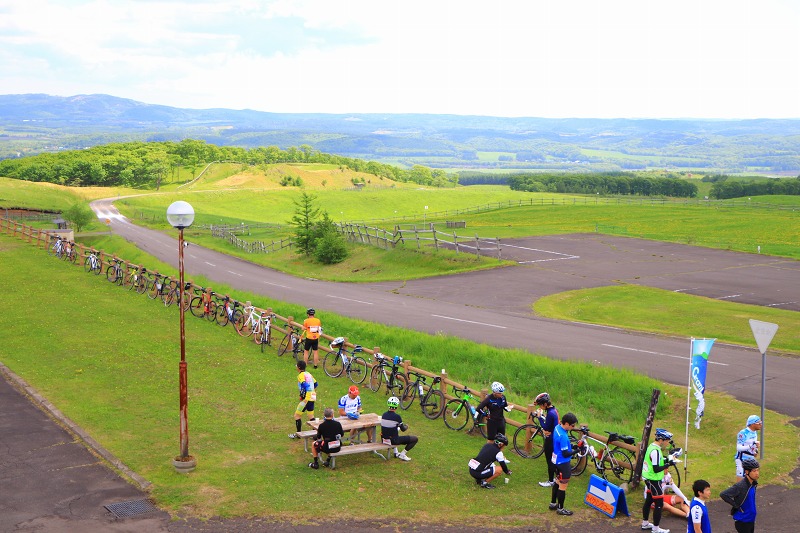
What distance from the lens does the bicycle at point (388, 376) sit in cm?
2111

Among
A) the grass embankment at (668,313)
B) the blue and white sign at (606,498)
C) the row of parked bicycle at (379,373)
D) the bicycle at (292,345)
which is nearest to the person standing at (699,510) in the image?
the blue and white sign at (606,498)

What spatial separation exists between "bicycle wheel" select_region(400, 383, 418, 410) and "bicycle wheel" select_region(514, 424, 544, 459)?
12.2 ft

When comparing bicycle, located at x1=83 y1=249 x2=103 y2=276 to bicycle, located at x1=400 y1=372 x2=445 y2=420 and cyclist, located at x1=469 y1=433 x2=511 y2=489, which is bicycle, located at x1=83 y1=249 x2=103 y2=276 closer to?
bicycle, located at x1=400 y1=372 x2=445 y2=420

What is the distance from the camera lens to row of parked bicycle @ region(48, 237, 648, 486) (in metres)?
16.0

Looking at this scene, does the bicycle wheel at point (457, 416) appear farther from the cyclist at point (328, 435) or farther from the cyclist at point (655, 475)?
the cyclist at point (655, 475)

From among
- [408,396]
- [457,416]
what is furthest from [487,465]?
Answer: [408,396]

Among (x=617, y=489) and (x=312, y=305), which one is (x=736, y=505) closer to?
(x=617, y=489)

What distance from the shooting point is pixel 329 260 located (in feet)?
180

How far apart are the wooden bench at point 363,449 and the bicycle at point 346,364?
19.7 ft

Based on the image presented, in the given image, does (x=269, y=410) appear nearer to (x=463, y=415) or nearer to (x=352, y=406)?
(x=352, y=406)

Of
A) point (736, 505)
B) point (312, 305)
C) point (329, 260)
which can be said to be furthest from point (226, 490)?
point (329, 260)

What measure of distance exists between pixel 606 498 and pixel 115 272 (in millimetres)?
30923

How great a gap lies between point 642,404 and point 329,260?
3549 centimetres

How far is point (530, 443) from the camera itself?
1709cm
